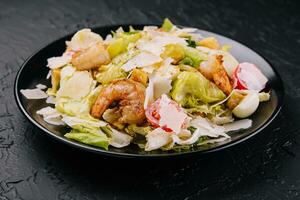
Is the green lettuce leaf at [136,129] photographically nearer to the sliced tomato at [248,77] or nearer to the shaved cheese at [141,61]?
the shaved cheese at [141,61]

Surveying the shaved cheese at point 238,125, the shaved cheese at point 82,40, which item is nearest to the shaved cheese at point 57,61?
the shaved cheese at point 82,40

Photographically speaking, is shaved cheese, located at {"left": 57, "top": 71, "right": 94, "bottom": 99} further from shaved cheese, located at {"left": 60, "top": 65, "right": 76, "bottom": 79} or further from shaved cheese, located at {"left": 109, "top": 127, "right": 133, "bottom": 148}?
shaved cheese, located at {"left": 109, "top": 127, "right": 133, "bottom": 148}

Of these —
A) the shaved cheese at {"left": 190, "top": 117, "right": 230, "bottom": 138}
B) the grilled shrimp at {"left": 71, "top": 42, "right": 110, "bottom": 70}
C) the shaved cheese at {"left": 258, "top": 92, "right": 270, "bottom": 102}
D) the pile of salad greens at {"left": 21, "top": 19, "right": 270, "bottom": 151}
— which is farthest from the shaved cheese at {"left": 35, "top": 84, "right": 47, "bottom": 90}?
the shaved cheese at {"left": 258, "top": 92, "right": 270, "bottom": 102}

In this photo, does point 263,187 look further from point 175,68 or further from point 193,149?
point 175,68

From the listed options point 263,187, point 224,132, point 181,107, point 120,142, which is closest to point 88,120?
point 120,142

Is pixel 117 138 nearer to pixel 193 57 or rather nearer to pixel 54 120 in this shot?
pixel 54 120

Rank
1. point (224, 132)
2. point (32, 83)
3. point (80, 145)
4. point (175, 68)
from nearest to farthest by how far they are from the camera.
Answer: point (80, 145) → point (224, 132) → point (175, 68) → point (32, 83)

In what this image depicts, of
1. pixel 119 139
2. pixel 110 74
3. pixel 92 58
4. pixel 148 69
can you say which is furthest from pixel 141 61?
pixel 119 139
